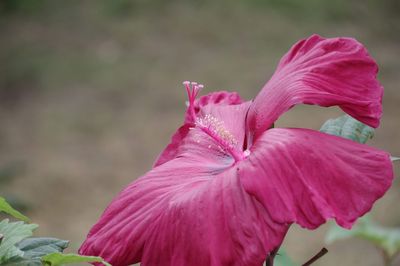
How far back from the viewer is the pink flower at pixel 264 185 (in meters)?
0.57

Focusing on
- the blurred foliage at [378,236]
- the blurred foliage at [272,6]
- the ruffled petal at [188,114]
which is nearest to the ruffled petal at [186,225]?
the ruffled petal at [188,114]

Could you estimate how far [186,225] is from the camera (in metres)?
0.59

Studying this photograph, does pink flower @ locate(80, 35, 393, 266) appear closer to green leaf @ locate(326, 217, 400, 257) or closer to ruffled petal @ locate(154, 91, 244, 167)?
ruffled petal @ locate(154, 91, 244, 167)

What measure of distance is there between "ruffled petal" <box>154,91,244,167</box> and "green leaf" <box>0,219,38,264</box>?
20 centimetres

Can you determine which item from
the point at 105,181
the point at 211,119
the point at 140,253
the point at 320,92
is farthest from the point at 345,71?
the point at 105,181

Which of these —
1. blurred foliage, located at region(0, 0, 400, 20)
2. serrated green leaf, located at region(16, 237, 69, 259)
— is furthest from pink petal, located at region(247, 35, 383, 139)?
blurred foliage, located at region(0, 0, 400, 20)

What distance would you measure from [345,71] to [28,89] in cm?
383

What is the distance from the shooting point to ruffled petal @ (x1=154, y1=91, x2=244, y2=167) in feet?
2.59

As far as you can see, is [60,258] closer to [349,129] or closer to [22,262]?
[22,262]

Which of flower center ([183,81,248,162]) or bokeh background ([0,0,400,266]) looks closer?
flower center ([183,81,248,162])

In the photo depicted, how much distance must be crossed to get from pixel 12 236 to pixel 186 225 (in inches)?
6.1

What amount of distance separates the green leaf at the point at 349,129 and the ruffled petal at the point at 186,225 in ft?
0.54

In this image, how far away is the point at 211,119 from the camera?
31.1 inches

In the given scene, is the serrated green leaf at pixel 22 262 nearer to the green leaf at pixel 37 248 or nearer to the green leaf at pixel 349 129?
the green leaf at pixel 37 248
